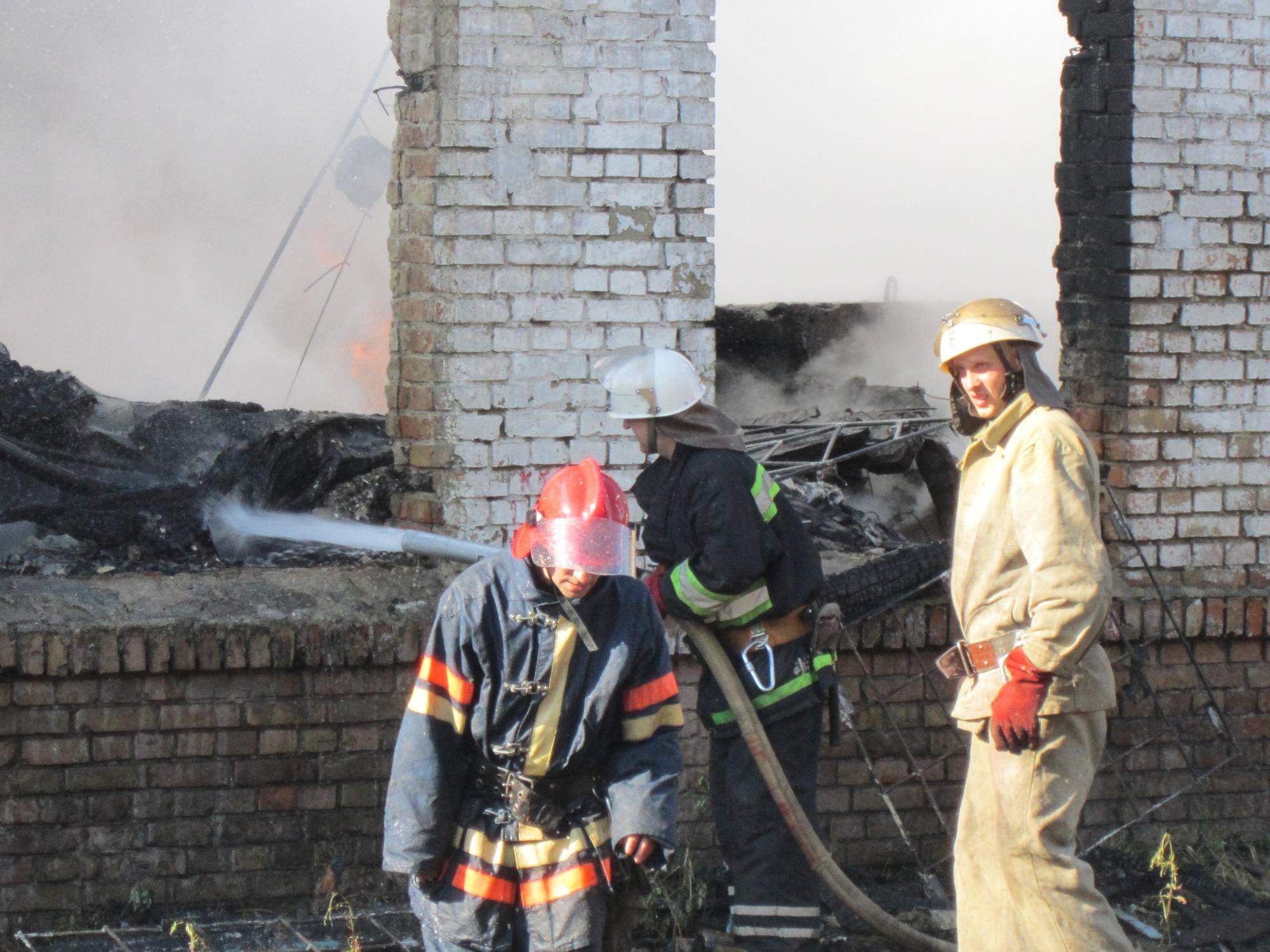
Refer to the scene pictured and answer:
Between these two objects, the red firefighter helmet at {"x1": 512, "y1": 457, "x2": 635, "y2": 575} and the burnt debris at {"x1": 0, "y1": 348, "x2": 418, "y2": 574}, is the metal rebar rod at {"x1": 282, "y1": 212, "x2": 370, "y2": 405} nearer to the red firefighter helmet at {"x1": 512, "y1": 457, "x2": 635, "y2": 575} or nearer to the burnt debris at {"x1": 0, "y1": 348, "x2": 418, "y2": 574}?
the burnt debris at {"x1": 0, "y1": 348, "x2": 418, "y2": 574}

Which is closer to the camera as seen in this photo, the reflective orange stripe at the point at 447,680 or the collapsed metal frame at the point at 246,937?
the reflective orange stripe at the point at 447,680

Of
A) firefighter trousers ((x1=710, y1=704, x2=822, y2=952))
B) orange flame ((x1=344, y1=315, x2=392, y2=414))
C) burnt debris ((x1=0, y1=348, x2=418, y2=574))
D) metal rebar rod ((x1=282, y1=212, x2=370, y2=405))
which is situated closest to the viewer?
firefighter trousers ((x1=710, y1=704, x2=822, y2=952))

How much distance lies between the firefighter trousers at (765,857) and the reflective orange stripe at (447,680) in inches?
57.0

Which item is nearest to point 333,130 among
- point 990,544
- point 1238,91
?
point 1238,91

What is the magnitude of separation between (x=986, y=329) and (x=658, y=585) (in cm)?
130

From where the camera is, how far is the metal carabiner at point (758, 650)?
4.57 m

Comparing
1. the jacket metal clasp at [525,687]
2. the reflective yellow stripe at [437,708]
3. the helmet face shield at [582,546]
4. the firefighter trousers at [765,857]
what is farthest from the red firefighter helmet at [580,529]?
the firefighter trousers at [765,857]

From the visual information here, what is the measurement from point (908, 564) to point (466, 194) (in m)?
2.06

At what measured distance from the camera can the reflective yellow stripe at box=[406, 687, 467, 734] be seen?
3266 millimetres

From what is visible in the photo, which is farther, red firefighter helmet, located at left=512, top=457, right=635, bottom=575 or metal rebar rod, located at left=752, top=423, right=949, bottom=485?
metal rebar rod, located at left=752, top=423, right=949, bottom=485

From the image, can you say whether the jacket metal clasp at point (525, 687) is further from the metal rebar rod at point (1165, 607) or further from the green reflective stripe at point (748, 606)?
the metal rebar rod at point (1165, 607)

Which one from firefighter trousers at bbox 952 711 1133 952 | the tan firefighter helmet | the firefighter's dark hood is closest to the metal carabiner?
the firefighter's dark hood

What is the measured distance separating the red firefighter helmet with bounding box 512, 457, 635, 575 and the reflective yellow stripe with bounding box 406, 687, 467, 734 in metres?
0.37

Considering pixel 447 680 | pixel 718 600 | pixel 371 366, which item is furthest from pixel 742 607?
pixel 371 366
